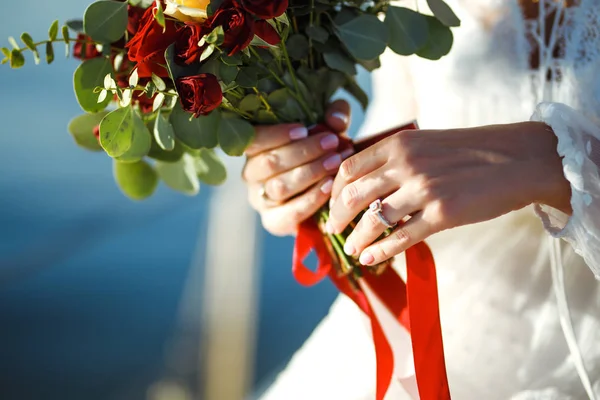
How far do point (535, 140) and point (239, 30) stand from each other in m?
0.33

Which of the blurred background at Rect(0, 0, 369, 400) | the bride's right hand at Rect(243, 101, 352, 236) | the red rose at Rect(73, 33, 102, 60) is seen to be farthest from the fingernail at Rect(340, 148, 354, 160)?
the blurred background at Rect(0, 0, 369, 400)

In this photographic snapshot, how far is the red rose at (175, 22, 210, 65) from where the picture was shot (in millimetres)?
691

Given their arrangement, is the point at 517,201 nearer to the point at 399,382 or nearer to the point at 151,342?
the point at 399,382

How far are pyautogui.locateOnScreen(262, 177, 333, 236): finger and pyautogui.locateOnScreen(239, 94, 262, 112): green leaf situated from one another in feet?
0.42

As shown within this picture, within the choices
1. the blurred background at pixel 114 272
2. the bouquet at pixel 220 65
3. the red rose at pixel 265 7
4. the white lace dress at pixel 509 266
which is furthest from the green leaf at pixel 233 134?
the blurred background at pixel 114 272

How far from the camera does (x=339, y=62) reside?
88cm

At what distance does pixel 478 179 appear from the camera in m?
0.71

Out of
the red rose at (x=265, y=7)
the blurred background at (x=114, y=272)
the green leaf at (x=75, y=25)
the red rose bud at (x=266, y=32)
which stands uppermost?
the green leaf at (x=75, y=25)

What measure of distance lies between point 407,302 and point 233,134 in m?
0.31

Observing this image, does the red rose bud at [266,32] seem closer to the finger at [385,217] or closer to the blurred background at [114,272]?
the finger at [385,217]

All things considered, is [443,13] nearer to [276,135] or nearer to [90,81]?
[276,135]

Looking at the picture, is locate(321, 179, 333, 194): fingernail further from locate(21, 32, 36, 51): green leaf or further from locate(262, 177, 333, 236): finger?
locate(21, 32, 36, 51): green leaf

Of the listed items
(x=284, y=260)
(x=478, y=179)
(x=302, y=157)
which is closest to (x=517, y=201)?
(x=478, y=179)

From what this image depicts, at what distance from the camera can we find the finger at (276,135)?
87cm
